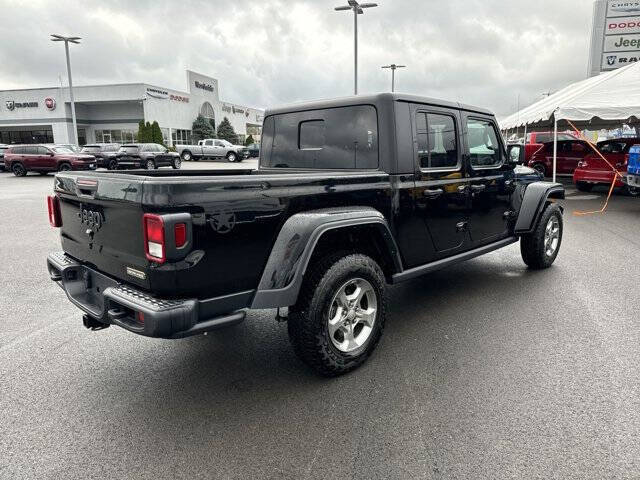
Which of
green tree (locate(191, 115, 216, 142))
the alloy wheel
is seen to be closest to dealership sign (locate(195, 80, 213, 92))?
green tree (locate(191, 115, 216, 142))

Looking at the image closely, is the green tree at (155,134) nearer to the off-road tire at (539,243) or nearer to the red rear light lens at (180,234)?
the off-road tire at (539,243)

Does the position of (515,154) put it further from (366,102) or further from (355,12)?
(355,12)

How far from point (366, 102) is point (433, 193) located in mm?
937

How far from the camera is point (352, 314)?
3285 mm

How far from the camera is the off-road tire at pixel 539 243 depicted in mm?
5590

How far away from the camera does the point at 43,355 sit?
364 cm

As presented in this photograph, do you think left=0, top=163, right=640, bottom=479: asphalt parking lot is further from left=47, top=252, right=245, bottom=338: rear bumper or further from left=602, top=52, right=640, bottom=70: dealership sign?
left=602, top=52, right=640, bottom=70: dealership sign

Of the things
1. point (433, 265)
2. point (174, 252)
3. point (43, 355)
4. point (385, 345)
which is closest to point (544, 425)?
point (385, 345)

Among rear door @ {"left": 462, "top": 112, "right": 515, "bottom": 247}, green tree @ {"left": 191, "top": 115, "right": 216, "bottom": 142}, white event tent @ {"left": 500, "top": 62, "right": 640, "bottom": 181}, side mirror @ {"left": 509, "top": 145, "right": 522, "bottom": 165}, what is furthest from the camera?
green tree @ {"left": 191, "top": 115, "right": 216, "bottom": 142}

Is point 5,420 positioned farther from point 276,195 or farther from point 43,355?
point 276,195

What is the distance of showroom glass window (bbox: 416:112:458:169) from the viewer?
3.84m

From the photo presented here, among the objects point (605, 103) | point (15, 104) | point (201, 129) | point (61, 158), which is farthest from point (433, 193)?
point (15, 104)

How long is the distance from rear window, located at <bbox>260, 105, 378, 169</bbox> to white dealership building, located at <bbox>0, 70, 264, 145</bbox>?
46.0 meters

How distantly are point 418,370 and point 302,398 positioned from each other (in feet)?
2.95
